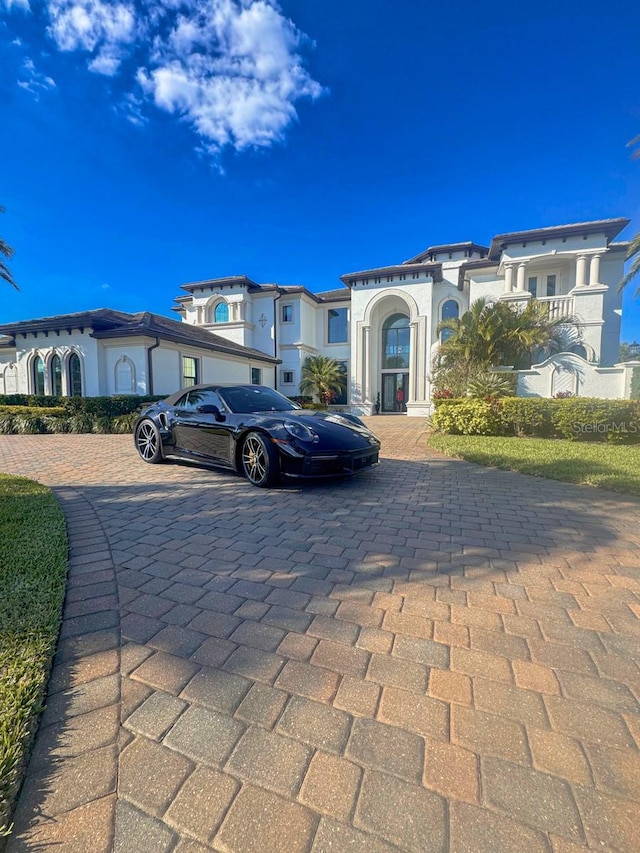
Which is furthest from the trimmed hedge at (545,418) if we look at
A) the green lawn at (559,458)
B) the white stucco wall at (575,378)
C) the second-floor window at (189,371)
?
the second-floor window at (189,371)

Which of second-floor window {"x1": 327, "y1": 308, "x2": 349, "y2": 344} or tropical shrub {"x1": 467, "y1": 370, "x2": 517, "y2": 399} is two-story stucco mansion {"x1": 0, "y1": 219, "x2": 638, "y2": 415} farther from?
tropical shrub {"x1": 467, "y1": 370, "x2": 517, "y2": 399}

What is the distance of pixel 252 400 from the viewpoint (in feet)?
19.1

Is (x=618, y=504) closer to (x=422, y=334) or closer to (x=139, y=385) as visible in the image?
(x=139, y=385)

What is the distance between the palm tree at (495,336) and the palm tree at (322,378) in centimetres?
1005

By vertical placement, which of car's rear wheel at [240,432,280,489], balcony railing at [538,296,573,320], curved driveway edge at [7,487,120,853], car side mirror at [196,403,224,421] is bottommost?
curved driveway edge at [7,487,120,853]

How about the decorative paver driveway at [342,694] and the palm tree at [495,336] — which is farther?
the palm tree at [495,336]

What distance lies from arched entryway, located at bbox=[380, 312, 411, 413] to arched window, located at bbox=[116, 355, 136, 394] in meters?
15.5

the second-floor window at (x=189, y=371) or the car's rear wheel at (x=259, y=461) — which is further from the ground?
the second-floor window at (x=189, y=371)

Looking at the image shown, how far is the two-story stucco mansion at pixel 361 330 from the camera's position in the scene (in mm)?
15289

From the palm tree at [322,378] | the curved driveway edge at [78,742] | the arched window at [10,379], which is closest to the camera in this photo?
the curved driveway edge at [78,742]

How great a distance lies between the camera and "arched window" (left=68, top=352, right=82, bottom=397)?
16438 mm

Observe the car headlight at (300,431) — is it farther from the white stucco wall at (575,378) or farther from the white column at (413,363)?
the white column at (413,363)

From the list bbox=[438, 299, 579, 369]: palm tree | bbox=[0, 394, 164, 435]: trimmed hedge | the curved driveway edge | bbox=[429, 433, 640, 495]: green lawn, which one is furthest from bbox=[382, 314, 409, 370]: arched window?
the curved driveway edge

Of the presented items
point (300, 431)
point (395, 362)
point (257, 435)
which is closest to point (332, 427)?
point (300, 431)
